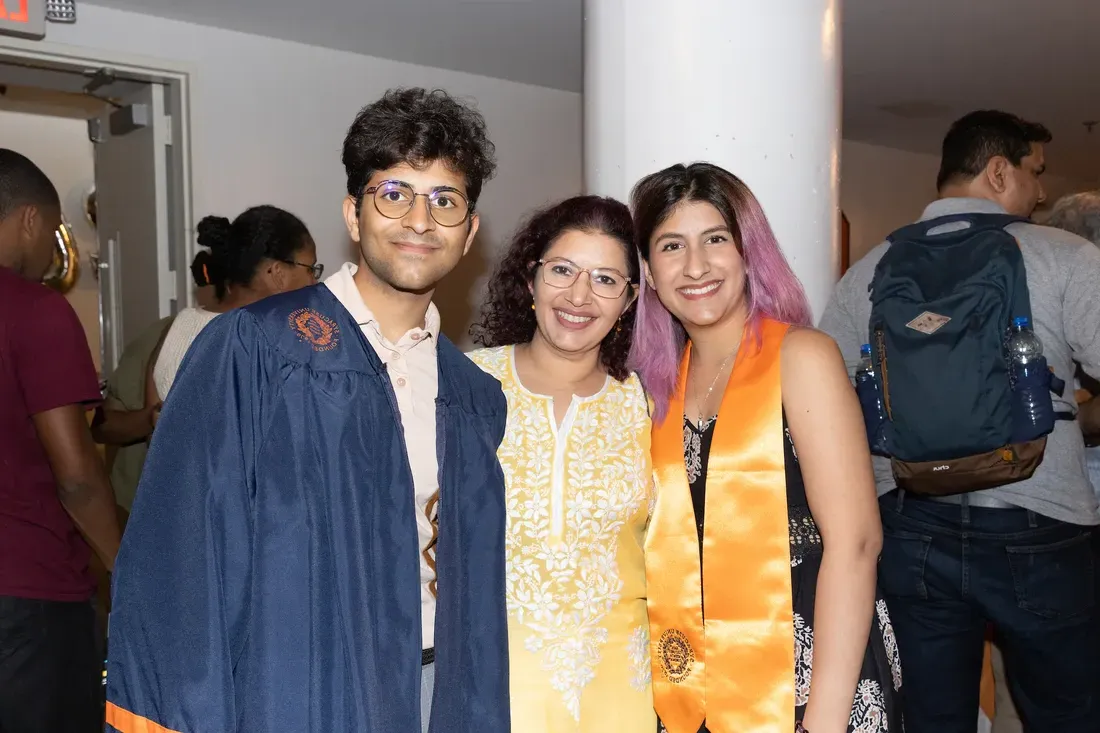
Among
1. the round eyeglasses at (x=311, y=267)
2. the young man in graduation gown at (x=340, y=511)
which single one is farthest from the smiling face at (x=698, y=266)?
the round eyeglasses at (x=311, y=267)

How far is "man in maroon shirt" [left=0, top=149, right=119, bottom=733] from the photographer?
91.0 inches

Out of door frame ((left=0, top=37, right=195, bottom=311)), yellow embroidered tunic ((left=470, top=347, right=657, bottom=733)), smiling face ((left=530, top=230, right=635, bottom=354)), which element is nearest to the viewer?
yellow embroidered tunic ((left=470, top=347, right=657, bottom=733))

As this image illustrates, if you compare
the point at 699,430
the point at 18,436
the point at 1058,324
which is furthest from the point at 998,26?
the point at 18,436

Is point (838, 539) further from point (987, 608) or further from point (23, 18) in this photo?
point (23, 18)

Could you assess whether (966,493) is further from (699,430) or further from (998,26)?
A: (998,26)

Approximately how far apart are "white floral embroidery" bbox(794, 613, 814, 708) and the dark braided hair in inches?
88.2

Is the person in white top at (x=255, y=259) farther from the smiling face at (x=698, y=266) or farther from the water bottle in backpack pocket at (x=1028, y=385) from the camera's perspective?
the water bottle in backpack pocket at (x=1028, y=385)

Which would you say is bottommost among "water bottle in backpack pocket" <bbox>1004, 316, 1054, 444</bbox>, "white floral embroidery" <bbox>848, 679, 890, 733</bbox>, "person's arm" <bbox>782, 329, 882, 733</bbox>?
"white floral embroidery" <bbox>848, 679, 890, 733</bbox>

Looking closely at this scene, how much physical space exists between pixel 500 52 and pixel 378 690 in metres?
4.90

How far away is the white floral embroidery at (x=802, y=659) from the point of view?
5.88 feet

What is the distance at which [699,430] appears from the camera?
1.92 meters

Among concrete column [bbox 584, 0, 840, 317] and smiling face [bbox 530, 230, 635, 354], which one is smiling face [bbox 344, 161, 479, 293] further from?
concrete column [bbox 584, 0, 840, 317]

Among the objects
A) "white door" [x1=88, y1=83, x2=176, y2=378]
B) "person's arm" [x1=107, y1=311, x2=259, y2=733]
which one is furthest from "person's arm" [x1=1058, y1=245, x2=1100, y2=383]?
"white door" [x1=88, y1=83, x2=176, y2=378]

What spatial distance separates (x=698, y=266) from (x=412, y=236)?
56cm
